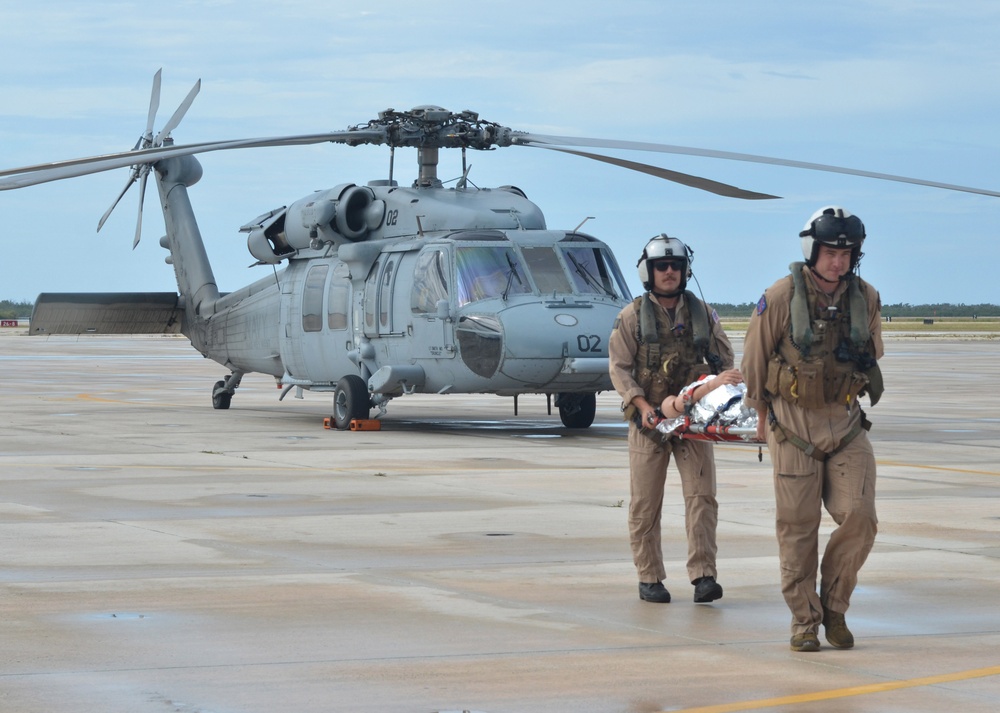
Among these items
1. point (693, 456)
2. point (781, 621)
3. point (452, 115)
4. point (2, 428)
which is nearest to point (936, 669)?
point (781, 621)

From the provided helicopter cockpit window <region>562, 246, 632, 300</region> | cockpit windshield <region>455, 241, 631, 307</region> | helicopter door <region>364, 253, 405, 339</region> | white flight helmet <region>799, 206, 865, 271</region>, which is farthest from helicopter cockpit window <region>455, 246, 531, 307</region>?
white flight helmet <region>799, 206, 865, 271</region>

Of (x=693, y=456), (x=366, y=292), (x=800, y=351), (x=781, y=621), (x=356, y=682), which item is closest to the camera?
(x=356, y=682)

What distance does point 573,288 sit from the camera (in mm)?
17812

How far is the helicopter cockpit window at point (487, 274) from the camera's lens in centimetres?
1781

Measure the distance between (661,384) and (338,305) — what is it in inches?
490

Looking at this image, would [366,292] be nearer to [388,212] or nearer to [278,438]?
[388,212]

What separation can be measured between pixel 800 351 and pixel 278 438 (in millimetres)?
12295

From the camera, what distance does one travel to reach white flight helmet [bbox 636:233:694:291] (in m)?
7.98

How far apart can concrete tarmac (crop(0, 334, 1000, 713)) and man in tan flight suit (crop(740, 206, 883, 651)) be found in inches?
14.1

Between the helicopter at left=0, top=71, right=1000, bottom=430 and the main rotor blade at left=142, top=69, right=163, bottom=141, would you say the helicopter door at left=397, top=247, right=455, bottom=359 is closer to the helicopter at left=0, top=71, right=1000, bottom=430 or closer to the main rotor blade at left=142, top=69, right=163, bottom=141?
the helicopter at left=0, top=71, right=1000, bottom=430

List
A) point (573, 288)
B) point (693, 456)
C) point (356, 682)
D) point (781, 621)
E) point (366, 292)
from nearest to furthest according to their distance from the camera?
point (356, 682) < point (781, 621) < point (693, 456) < point (573, 288) < point (366, 292)

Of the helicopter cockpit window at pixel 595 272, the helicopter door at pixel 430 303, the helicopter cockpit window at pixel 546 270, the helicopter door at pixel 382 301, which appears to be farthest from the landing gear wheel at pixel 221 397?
the helicopter cockpit window at pixel 595 272

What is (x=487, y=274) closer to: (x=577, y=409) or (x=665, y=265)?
(x=577, y=409)

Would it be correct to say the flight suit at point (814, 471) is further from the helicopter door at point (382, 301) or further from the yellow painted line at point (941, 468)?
the helicopter door at point (382, 301)
